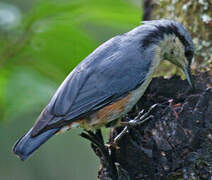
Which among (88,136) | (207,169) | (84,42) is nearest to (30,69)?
(84,42)

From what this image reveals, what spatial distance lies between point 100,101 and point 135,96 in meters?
0.25

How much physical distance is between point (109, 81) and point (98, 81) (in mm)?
78

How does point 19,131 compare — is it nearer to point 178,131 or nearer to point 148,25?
point 148,25

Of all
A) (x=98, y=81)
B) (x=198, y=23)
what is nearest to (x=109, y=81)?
(x=98, y=81)

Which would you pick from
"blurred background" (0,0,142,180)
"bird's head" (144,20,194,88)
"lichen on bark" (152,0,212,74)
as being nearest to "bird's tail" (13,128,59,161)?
"blurred background" (0,0,142,180)

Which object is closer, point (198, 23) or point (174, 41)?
point (174, 41)

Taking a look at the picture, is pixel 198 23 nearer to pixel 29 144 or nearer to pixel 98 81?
pixel 98 81

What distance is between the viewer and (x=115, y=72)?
314 centimetres

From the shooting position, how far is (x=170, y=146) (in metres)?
2.66

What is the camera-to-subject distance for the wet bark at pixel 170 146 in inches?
102

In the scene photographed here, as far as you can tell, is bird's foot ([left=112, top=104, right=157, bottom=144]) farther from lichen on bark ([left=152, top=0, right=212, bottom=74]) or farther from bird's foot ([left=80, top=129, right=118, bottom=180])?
lichen on bark ([left=152, top=0, right=212, bottom=74])

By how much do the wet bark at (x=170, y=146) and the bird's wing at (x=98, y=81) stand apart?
29 centimetres

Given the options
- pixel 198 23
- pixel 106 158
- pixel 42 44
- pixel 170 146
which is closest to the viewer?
pixel 170 146

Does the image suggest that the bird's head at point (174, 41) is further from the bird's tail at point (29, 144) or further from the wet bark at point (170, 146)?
the bird's tail at point (29, 144)
